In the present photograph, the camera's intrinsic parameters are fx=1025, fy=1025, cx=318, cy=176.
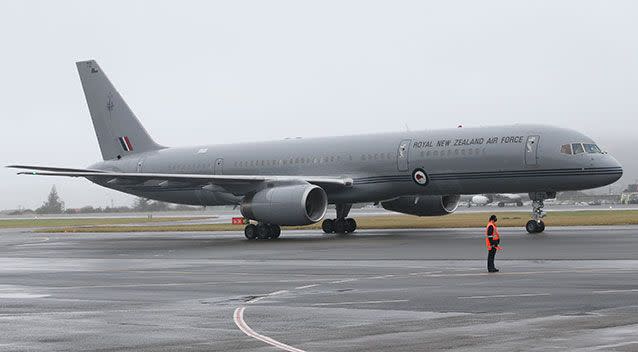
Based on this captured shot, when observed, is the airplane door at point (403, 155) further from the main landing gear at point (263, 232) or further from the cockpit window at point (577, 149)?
the cockpit window at point (577, 149)

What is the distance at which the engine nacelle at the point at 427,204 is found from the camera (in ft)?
151

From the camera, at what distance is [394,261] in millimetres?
27297

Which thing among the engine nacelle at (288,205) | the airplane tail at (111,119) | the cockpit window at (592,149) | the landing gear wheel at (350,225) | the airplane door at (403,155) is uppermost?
the airplane tail at (111,119)

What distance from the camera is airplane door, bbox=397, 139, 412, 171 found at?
41844 mm

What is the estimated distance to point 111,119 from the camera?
54.9m

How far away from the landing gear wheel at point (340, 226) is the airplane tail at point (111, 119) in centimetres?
1244

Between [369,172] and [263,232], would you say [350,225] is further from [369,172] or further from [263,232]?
[263,232]

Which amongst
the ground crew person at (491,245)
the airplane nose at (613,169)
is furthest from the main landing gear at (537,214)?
the ground crew person at (491,245)

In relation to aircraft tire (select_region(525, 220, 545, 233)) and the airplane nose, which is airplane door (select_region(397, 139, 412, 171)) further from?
the airplane nose

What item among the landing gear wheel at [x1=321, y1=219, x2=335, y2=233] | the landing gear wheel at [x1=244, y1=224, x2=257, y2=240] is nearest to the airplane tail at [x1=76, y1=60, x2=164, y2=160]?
the landing gear wheel at [x1=321, y1=219, x2=335, y2=233]

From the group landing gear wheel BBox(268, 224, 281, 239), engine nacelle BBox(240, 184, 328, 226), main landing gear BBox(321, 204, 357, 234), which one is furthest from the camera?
main landing gear BBox(321, 204, 357, 234)

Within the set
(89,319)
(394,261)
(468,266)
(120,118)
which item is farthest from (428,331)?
(120,118)

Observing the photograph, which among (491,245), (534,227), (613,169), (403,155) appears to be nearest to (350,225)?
(403,155)

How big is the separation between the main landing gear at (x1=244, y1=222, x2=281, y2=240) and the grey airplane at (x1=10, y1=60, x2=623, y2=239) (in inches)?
1.7
